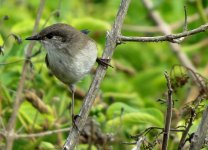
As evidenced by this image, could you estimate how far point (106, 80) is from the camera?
658 cm

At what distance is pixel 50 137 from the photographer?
470 centimetres

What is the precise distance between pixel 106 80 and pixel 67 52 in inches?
92.7

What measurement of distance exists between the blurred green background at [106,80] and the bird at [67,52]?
26 centimetres

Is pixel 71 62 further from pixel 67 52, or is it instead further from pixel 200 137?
pixel 200 137

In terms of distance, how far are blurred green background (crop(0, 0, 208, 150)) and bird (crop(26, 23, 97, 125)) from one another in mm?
262

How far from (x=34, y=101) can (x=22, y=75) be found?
0.79ft

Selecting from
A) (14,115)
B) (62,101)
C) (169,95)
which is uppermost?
(62,101)

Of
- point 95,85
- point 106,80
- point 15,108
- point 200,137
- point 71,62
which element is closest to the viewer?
point 200,137

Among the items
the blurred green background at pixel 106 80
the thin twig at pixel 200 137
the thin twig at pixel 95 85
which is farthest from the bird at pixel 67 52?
the thin twig at pixel 200 137

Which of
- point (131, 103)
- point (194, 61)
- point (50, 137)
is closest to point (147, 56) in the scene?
point (194, 61)

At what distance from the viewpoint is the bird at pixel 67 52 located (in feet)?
13.5

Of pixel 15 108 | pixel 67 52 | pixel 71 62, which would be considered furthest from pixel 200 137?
pixel 15 108

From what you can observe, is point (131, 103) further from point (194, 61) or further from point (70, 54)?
point (194, 61)

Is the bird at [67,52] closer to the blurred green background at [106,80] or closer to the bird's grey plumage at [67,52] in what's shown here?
the bird's grey plumage at [67,52]
